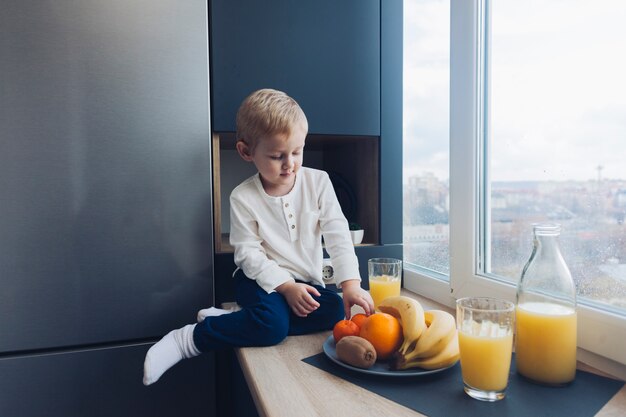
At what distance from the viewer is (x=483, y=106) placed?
3.75 feet

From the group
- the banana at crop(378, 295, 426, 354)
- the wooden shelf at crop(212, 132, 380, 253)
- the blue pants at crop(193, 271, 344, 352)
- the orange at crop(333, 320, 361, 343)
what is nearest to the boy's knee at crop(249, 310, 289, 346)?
the blue pants at crop(193, 271, 344, 352)

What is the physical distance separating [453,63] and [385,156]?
334 millimetres

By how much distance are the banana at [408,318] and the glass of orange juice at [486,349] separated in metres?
0.10

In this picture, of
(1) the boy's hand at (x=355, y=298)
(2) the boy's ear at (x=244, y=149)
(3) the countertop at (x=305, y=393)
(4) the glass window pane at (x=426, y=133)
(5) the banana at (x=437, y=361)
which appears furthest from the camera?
(4) the glass window pane at (x=426, y=133)

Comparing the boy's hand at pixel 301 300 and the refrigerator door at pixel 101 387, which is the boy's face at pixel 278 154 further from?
the refrigerator door at pixel 101 387

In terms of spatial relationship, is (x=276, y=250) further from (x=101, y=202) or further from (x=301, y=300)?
(x=101, y=202)

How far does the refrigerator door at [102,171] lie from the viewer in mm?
1047

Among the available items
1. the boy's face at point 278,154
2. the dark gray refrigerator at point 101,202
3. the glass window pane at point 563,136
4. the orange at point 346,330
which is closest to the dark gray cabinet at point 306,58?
the dark gray refrigerator at point 101,202

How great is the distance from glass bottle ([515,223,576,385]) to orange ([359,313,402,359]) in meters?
0.20

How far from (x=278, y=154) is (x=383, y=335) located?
50 centimetres

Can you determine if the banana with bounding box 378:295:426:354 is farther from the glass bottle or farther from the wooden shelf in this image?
the wooden shelf

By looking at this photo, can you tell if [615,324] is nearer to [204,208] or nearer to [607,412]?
[607,412]

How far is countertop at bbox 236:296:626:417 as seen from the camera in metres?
0.64

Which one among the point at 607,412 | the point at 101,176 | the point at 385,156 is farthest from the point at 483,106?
the point at 101,176
